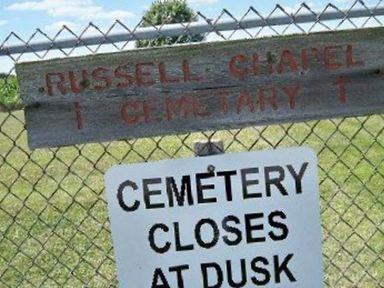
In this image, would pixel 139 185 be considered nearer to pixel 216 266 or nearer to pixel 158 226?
pixel 158 226

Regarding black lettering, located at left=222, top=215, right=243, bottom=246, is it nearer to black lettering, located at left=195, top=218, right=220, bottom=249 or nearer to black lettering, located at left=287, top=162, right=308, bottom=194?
black lettering, located at left=195, top=218, right=220, bottom=249

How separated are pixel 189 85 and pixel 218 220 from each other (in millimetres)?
592

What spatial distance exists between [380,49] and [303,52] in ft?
1.11

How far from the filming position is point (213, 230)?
2.80 m

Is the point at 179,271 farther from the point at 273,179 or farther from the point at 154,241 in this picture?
the point at 273,179

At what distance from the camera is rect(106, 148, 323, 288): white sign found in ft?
9.07

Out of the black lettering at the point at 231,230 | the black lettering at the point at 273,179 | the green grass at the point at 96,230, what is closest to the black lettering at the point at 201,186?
the black lettering at the point at 231,230

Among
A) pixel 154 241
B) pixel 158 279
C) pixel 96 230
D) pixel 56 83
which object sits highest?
pixel 56 83

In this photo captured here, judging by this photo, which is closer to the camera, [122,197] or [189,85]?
[189,85]

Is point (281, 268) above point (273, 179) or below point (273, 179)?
below

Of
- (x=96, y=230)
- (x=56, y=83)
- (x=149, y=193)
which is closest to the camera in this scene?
(x=56, y=83)

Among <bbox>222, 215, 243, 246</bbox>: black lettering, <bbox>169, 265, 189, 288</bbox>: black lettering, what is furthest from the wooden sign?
<bbox>169, 265, 189, 288</bbox>: black lettering

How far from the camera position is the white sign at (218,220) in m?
2.76

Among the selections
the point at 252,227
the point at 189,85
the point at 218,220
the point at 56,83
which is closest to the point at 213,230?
the point at 218,220
